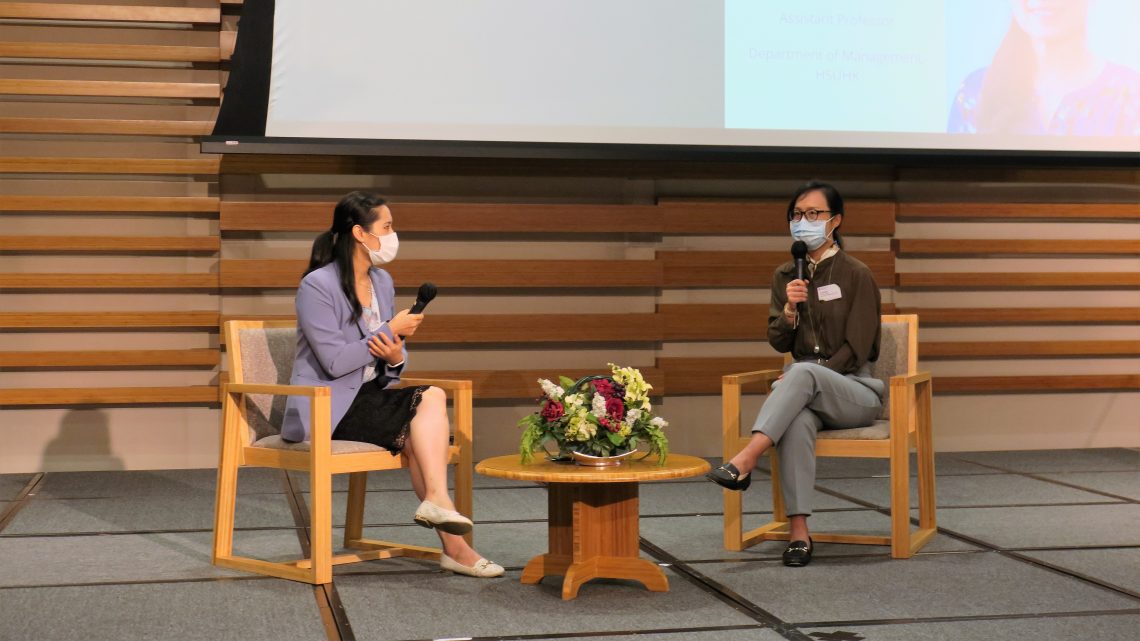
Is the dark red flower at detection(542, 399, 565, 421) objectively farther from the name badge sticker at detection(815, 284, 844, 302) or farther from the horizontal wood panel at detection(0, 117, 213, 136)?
the horizontal wood panel at detection(0, 117, 213, 136)

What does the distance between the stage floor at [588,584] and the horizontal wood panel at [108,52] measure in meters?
2.08

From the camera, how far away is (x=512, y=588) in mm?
3383

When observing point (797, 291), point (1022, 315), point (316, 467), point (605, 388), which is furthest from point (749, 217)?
point (316, 467)

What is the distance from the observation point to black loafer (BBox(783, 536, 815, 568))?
12.1 feet

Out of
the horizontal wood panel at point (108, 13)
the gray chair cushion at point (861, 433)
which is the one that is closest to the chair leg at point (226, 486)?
the gray chair cushion at point (861, 433)

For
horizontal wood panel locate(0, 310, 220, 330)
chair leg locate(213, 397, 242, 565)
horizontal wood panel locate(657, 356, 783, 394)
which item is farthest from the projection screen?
chair leg locate(213, 397, 242, 565)

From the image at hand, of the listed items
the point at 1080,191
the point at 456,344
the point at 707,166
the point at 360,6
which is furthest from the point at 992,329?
the point at 360,6

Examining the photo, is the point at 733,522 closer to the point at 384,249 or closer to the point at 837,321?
the point at 837,321

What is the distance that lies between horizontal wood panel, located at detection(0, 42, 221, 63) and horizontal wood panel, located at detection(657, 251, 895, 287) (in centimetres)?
249

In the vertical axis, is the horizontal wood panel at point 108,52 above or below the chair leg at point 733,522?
above

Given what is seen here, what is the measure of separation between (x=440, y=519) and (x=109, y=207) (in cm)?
328

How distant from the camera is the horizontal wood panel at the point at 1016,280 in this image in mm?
6680

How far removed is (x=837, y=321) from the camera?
13.6 feet

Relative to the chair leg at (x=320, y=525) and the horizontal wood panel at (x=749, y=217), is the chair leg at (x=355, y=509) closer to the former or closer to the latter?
the chair leg at (x=320, y=525)
